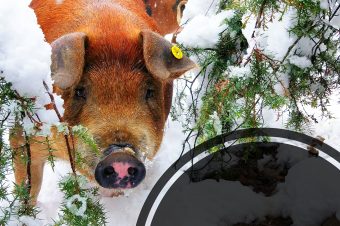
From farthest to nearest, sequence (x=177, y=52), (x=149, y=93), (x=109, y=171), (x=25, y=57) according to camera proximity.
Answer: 1. (x=149, y=93)
2. (x=177, y=52)
3. (x=109, y=171)
4. (x=25, y=57)

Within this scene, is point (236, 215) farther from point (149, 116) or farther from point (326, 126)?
point (326, 126)

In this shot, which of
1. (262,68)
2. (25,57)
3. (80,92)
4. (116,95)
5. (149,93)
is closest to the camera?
(25,57)

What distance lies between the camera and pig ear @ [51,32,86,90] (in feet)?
10.5

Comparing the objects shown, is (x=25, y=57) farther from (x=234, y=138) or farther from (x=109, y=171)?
(x=234, y=138)

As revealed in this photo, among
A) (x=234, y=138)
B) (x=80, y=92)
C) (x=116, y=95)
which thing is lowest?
(x=234, y=138)

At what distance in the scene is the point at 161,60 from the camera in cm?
351

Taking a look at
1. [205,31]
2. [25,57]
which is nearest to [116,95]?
[205,31]

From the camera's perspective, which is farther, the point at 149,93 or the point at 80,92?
the point at 149,93

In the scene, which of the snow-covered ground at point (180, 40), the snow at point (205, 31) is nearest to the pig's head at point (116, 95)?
the snow at point (205, 31)

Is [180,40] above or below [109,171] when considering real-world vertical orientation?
above

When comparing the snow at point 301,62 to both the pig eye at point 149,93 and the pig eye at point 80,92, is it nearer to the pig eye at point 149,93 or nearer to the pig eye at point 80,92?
the pig eye at point 149,93

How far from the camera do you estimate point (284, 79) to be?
3.09m

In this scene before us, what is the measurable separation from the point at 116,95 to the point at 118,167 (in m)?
0.60

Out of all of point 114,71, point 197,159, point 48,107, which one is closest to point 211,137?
point 197,159
